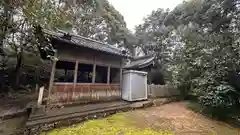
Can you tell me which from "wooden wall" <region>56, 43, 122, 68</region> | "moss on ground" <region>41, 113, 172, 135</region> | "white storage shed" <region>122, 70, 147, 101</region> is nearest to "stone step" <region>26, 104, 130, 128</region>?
"moss on ground" <region>41, 113, 172, 135</region>

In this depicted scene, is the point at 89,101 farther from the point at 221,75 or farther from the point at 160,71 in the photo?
the point at 160,71

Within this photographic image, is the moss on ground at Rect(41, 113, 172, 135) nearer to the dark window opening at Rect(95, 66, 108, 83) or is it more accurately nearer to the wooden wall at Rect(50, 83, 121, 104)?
the wooden wall at Rect(50, 83, 121, 104)

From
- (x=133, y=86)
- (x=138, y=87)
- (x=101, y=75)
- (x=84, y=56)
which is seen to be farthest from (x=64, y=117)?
(x=101, y=75)

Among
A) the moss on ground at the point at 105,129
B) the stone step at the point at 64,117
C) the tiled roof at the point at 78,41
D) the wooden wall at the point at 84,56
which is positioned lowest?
the moss on ground at the point at 105,129

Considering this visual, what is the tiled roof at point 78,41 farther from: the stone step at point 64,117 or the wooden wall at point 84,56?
the stone step at point 64,117

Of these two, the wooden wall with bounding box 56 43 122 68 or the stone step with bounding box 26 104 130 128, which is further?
the wooden wall with bounding box 56 43 122 68

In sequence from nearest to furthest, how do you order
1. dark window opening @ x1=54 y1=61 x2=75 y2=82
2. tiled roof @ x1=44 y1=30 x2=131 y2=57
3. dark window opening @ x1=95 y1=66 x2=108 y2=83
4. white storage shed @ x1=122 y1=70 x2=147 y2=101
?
tiled roof @ x1=44 y1=30 x2=131 y2=57 < white storage shed @ x1=122 y1=70 x2=147 y2=101 < dark window opening @ x1=54 y1=61 x2=75 y2=82 < dark window opening @ x1=95 y1=66 x2=108 y2=83

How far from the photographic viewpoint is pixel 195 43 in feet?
33.6

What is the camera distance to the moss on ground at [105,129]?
15.3ft

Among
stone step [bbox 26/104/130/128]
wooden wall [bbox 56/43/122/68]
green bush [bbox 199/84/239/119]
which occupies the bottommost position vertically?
stone step [bbox 26/104/130/128]

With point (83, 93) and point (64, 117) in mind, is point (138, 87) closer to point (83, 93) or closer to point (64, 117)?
point (83, 93)

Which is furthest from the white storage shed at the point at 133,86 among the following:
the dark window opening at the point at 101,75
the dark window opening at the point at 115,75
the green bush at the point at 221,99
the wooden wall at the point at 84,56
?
the green bush at the point at 221,99

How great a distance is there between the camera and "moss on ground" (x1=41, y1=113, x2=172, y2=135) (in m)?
4.66

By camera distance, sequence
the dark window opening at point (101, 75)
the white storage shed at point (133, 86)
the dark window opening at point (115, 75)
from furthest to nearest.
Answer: the dark window opening at point (101, 75) < the dark window opening at point (115, 75) < the white storage shed at point (133, 86)
